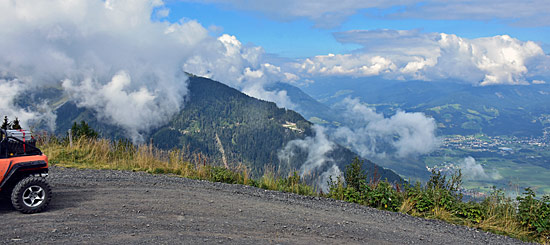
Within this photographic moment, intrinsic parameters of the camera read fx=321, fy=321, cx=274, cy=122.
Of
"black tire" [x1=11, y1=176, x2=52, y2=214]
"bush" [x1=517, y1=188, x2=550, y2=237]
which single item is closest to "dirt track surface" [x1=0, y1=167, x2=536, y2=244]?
"black tire" [x1=11, y1=176, x2=52, y2=214]

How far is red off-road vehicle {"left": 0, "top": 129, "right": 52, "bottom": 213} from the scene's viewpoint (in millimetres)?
7219

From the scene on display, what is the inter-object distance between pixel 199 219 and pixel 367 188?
5.93 metres

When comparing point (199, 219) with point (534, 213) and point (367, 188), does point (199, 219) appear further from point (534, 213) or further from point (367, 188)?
point (534, 213)

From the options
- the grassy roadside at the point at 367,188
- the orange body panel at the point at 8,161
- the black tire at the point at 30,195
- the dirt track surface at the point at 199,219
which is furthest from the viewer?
the grassy roadside at the point at 367,188

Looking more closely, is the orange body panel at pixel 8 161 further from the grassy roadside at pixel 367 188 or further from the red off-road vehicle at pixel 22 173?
the grassy roadside at pixel 367 188

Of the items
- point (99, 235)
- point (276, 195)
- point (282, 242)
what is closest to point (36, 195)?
point (99, 235)

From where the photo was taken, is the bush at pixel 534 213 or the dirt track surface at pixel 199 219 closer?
the dirt track surface at pixel 199 219

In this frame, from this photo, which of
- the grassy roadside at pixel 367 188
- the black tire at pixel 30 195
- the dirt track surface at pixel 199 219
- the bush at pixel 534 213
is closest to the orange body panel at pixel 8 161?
the black tire at pixel 30 195

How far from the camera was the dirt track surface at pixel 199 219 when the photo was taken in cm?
635

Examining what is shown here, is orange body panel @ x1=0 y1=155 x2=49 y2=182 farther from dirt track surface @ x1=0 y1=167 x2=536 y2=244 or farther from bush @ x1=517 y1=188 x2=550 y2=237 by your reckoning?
bush @ x1=517 y1=188 x2=550 y2=237

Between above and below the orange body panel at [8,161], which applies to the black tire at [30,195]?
below

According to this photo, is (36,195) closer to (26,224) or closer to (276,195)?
(26,224)

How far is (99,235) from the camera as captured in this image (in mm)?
6184

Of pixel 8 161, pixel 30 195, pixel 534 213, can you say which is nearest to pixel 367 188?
pixel 534 213
